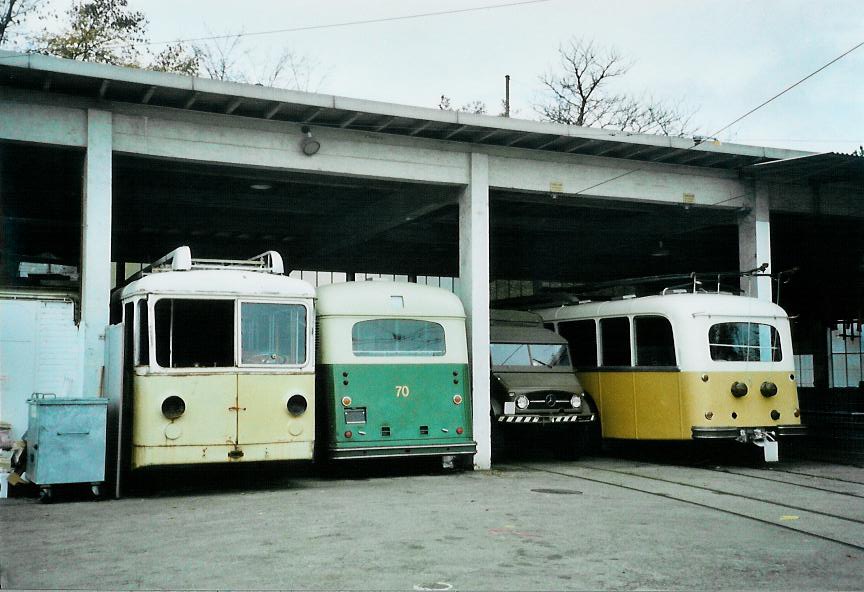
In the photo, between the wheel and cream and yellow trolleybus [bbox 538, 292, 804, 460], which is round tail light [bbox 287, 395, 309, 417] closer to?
the wheel

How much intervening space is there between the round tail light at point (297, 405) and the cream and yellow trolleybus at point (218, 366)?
0.01 m

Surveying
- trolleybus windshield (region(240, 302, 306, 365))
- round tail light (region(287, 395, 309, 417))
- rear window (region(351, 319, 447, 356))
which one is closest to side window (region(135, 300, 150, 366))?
trolleybus windshield (region(240, 302, 306, 365))

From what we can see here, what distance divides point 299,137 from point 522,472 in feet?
20.6

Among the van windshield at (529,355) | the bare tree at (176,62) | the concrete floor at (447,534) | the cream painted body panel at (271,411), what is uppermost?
the bare tree at (176,62)

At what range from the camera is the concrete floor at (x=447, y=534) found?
711cm

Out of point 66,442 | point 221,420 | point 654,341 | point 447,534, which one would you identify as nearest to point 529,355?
point 654,341

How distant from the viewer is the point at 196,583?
690 cm

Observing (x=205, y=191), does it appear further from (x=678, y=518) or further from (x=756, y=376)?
(x=678, y=518)

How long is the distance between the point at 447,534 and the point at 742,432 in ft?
26.4

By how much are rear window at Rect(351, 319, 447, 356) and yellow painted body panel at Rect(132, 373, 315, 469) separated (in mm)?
1458

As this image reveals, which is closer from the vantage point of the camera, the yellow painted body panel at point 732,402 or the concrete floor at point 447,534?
the concrete floor at point 447,534

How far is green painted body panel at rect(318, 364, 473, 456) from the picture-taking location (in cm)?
1336

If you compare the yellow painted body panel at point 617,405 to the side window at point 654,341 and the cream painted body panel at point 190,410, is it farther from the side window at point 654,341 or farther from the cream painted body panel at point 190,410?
the cream painted body panel at point 190,410

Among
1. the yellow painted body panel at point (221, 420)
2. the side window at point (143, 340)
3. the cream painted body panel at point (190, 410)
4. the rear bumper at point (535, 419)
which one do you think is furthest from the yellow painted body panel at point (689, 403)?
the side window at point (143, 340)
